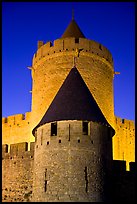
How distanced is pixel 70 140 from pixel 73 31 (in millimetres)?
8212

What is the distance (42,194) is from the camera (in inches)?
530

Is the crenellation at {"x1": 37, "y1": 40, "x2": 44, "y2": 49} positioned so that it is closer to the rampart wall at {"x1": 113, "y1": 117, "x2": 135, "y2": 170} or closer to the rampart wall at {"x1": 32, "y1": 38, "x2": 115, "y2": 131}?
the rampart wall at {"x1": 32, "y1": 38, "x2": 115, "y2": 131}

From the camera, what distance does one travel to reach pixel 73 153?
44.0 feet

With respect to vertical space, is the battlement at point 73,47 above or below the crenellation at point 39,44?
below

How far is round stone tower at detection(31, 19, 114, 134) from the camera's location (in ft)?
61.0

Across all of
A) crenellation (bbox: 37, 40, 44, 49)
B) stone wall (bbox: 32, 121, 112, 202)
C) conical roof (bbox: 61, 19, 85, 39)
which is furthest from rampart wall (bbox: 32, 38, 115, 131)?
stone wall (bbox: 32, 121, 112, 202)

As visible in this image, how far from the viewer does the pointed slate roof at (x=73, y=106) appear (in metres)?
13.8

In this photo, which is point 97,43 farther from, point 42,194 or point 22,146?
point 42,194

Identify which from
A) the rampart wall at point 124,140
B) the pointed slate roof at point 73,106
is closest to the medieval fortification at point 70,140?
the pointed slate roof at point 73,106

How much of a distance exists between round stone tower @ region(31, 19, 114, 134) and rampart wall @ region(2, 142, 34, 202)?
2.76m

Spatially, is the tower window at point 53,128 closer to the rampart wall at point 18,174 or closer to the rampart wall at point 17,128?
the rampart wall at point 18,174

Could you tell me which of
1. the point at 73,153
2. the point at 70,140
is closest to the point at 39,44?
the point at 70,140

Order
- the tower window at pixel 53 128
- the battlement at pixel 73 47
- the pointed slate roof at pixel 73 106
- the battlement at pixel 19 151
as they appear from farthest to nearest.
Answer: the battlement at pixel 73 47 < the battlement at pixel 19 151 < the tower window at pixel 53 128 < the pointed slate roof at pixel 73 106

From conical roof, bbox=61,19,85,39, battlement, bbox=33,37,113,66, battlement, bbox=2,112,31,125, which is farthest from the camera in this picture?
battlement, bbox=2,112,31,125
